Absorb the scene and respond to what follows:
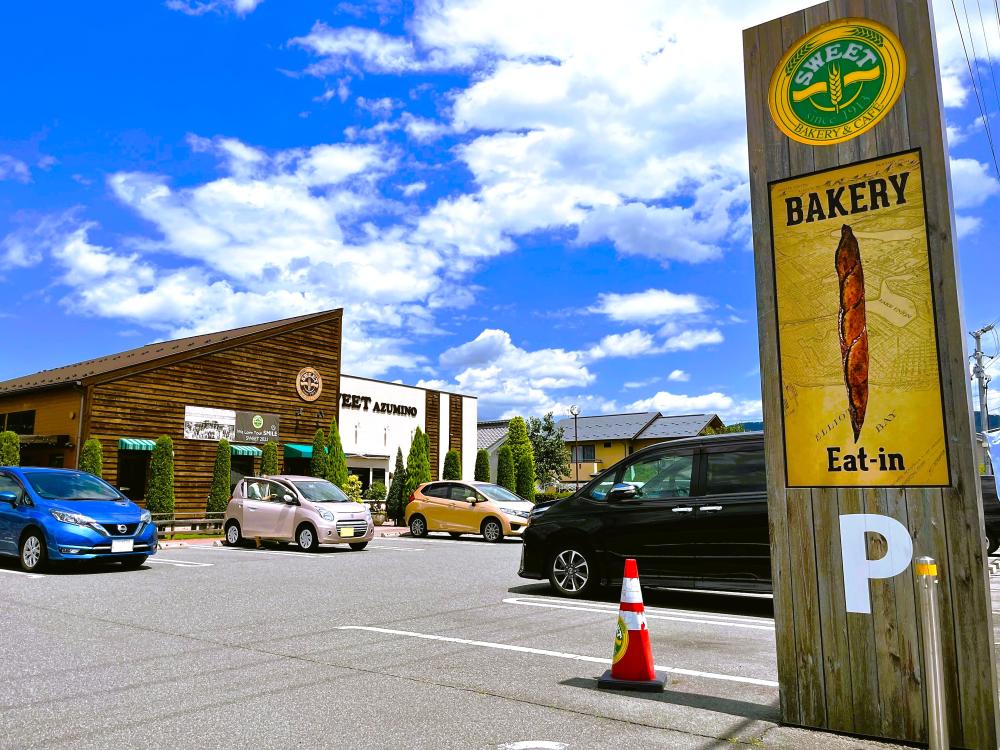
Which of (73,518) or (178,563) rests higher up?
(73,518)

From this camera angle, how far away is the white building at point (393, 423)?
110 ft

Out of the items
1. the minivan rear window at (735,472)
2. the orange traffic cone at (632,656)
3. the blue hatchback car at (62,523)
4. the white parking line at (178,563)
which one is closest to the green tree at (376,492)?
the white parking line at (178,563)

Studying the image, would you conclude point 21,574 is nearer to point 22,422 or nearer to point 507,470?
point 22,422

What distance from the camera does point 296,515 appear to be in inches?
Answer: 635

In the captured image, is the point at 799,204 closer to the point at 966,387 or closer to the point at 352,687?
the point at 966,387

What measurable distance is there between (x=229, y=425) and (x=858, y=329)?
85.8 ft

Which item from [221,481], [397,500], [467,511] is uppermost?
[221,481]

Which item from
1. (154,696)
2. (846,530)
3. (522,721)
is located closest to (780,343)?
(846,530)

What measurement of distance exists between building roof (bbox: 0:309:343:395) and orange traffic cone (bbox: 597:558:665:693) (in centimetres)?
2304

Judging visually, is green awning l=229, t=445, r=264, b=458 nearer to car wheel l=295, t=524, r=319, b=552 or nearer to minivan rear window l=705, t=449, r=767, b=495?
car wheel l=295, t=524, r=319, b=552

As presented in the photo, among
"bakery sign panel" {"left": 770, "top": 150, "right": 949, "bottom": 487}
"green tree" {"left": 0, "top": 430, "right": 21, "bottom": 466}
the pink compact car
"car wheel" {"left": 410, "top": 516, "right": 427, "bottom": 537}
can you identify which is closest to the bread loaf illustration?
"bakery sign panel" {"left": 770, "top": 150, "right": 949, "bottom": 487}

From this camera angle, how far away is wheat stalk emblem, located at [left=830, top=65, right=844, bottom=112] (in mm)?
4574

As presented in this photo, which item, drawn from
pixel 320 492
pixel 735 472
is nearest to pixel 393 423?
pixel 320 492

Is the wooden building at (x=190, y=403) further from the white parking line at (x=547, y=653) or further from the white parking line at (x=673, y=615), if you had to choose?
the white parking line at (x=547, y=653)
